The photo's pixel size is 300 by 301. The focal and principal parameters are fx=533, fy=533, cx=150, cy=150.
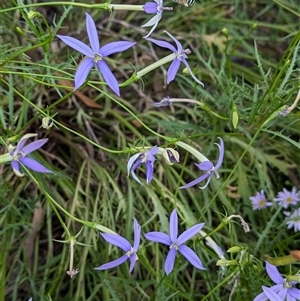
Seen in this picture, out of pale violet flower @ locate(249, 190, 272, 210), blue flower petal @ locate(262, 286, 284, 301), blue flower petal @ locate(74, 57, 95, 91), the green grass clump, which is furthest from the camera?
pale violet flower @ locate(249, 190, 272, 210)

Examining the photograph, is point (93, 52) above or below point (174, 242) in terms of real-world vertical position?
above

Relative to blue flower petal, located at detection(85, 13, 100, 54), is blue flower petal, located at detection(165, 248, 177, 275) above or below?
below

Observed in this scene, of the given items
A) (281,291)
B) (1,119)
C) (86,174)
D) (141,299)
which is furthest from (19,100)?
(281,291)

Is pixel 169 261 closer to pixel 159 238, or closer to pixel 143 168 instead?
pixel 159 238

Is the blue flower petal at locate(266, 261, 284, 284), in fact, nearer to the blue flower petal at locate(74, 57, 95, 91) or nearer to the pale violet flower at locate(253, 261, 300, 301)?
the pale violet flower at locate(253, 261, 300, 301)

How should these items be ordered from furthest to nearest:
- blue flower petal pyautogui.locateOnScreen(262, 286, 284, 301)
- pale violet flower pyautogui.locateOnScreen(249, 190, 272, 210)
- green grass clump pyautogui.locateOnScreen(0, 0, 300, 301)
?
pale violet flower pyautogui.locateOnScreen(249, 190, 272, 210) < green grass clump pyautogui.locateOnScreen(0, 0, 300, 301) < blue flower petal pyautogui.locateOnScreen(262, 286, 284, 301)

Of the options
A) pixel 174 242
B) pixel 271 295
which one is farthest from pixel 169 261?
pixel 271 295

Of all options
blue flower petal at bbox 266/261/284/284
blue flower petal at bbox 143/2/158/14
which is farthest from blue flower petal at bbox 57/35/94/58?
blue flower petal at bbox 266/261/284/284

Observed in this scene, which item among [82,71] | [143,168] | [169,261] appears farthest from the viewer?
[143,168]
